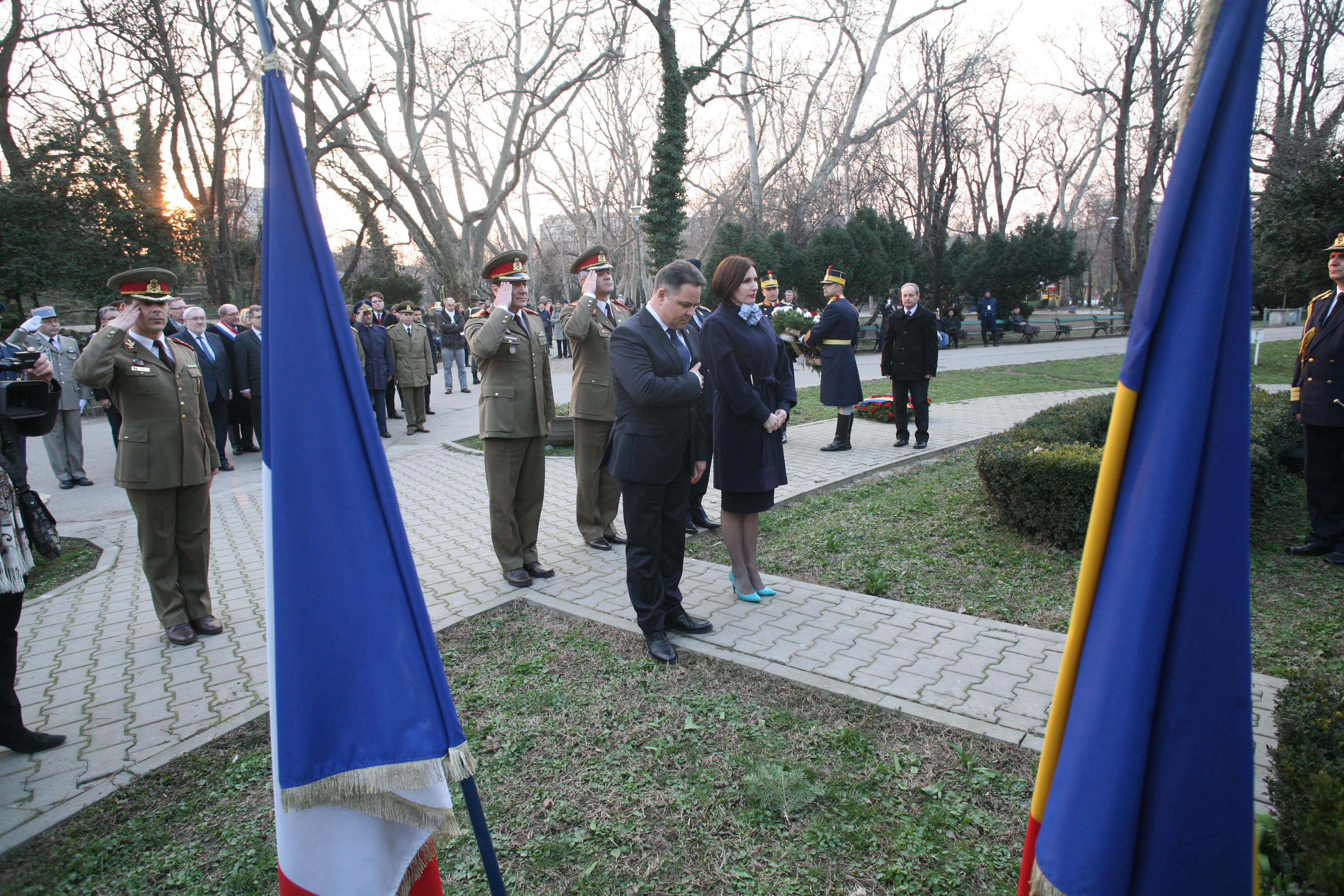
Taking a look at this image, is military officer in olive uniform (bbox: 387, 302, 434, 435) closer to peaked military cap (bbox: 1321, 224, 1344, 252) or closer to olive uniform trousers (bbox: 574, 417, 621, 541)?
olive uniform trousers (bbox: 574, 417, 621, 541)

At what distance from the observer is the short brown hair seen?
169 inches

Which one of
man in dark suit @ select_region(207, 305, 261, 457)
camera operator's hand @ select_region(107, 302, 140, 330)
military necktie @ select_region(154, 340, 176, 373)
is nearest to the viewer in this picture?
camera operator's hand @ select_region(107, 302, 140, 330)

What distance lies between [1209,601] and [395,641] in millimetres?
1849

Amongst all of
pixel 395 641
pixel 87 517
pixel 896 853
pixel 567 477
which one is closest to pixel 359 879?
pixel 395 641

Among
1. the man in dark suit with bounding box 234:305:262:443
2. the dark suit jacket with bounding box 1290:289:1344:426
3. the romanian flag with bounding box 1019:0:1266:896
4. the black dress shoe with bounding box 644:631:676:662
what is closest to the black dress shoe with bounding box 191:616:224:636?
the black dress shoe with bounding box 644:631:676:662

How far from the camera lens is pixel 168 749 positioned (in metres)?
3.32

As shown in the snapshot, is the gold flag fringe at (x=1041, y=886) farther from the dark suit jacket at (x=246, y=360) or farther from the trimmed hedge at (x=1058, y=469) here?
the dark suit jacket at (x=246, y=360)

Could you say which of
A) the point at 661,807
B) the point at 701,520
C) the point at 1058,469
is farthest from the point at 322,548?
the point at 1058,469

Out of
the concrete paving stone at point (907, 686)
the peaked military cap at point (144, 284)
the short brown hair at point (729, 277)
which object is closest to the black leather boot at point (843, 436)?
the short brown hair at point (729, 277)

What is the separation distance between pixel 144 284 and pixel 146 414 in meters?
0.72

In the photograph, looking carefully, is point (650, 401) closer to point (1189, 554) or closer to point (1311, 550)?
point (1189, 554)

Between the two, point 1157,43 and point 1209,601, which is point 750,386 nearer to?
point 1209,601

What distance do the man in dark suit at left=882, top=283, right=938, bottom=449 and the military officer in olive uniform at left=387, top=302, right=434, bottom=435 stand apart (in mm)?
7361

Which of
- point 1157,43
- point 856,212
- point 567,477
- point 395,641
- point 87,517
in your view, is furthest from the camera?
point 856,212
